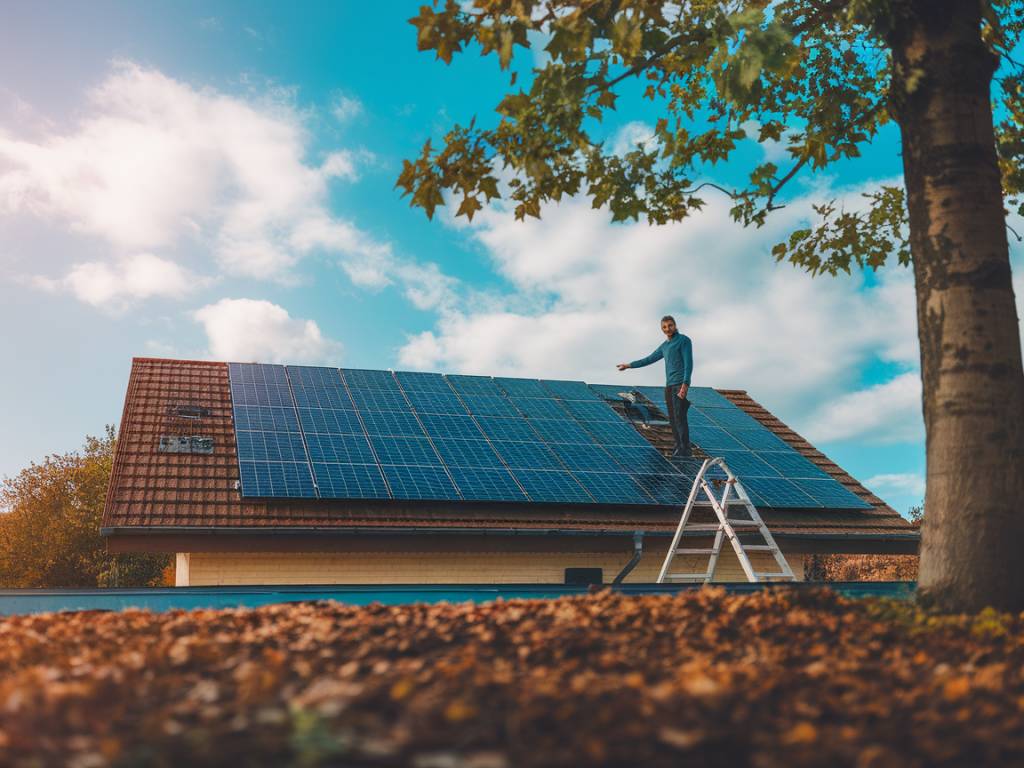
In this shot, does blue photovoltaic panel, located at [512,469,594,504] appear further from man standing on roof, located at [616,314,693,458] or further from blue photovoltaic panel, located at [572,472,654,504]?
man standing on roof, located at [616,314,693,458]

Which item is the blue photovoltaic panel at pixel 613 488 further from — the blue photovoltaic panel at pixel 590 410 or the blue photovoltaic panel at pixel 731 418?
the blue photovoltaic panel at pixel 731 418

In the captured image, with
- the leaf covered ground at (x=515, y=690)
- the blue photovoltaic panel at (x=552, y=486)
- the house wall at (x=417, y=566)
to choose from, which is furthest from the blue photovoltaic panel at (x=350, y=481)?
the leaf covered ground at (x=515, y=690)

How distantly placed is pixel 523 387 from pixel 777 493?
5.51 metres

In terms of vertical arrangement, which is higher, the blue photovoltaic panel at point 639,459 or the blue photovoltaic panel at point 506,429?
the blue photovoltaic panel at point 506,429

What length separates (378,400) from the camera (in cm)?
1603

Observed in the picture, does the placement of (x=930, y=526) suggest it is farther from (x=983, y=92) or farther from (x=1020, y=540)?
(x=983, y=92)

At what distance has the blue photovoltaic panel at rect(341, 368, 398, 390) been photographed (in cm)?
1675

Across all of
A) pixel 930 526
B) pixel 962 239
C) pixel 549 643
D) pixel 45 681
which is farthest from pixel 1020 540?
pixel 45 681

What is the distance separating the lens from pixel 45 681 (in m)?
3.54

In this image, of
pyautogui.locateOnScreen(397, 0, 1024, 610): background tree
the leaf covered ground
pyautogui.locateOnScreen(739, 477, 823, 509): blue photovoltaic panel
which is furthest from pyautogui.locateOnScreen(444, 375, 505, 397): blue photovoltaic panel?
the leaf covered ground

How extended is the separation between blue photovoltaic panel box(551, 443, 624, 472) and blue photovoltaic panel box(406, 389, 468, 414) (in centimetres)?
204

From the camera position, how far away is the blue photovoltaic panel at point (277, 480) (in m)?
12.1

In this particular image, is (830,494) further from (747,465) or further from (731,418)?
(731,418)

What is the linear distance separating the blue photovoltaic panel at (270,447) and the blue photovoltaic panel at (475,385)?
4213 millimetres
